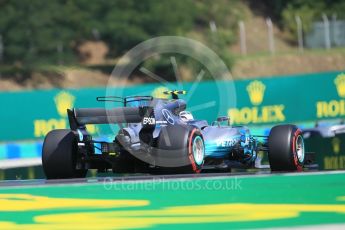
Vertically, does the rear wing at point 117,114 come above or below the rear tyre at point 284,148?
above

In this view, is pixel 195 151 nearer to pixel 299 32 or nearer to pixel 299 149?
pixel 299 149

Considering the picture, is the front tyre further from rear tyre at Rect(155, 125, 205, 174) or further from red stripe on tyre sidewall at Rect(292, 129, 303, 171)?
red stripe on tyre sidewall at Rect(292, 129, 303, 171)

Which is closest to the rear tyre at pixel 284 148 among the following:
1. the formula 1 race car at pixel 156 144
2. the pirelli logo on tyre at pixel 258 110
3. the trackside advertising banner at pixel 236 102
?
the formula 1 race car at pixel 156 144

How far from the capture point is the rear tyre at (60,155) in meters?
12.5

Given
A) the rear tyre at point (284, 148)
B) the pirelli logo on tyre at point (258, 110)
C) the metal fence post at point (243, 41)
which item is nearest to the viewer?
the rear tyre at point (284, 148)

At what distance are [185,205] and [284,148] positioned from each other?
4447 mm

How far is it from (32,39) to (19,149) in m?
21.3

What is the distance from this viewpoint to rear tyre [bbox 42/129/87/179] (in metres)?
12.5

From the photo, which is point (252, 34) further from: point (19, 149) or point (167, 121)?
point (167, 121)

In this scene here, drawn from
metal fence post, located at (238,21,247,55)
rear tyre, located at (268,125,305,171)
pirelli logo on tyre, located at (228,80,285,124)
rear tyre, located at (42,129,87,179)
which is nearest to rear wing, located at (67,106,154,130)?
rear tyre, located at (42,129,87,179)

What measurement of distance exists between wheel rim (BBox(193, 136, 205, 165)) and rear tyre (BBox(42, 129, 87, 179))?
1852mm

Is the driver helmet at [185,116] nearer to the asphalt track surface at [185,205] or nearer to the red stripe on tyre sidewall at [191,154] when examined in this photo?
the red stripe on tyre sidewall at [191,154]

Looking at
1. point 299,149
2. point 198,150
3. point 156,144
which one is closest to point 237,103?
point 299,149

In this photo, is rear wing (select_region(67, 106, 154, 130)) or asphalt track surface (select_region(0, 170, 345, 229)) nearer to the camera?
asphalt track surface (select_region(0, 170, 345, 229))
